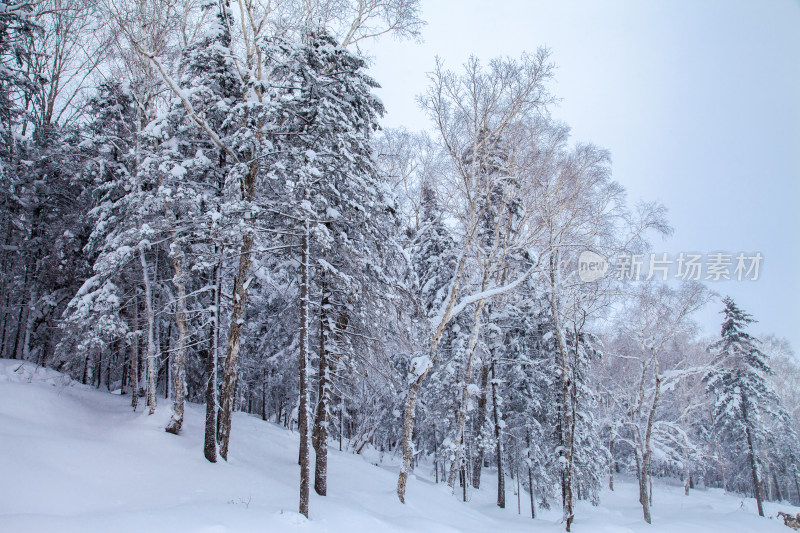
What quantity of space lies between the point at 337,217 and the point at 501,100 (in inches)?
261

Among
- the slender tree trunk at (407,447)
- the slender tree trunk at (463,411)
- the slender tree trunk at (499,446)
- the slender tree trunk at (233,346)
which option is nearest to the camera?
the slender tree trunk at (233,346)

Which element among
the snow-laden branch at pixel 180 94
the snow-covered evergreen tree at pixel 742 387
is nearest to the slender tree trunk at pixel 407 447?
the snow-laden branch at pixel 180 94

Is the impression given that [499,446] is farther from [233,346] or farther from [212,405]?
[233,346]

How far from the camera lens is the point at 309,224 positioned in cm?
1000

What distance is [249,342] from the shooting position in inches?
835

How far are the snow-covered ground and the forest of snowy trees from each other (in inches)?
→ 33.8

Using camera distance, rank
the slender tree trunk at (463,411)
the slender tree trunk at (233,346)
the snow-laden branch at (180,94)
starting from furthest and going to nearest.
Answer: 1. the slender tree trunk at (463,411)
2. the slender tree trunk at (233,346)
3. the snow-laden branch at (180,94)

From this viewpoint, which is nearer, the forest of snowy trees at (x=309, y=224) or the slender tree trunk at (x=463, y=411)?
the forest of snowy trees at (x=309, y=224)

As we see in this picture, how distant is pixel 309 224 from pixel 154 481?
667 centimetres

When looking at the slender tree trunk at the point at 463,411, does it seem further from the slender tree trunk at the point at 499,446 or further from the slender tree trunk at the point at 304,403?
the slender tree trunk at the point at 304,403

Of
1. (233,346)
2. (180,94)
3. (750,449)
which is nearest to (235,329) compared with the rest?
(233,346)

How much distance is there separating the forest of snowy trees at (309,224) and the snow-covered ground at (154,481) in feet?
2.82

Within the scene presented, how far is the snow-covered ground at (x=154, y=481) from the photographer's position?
21.9 ft

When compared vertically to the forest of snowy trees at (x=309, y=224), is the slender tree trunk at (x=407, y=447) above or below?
below
